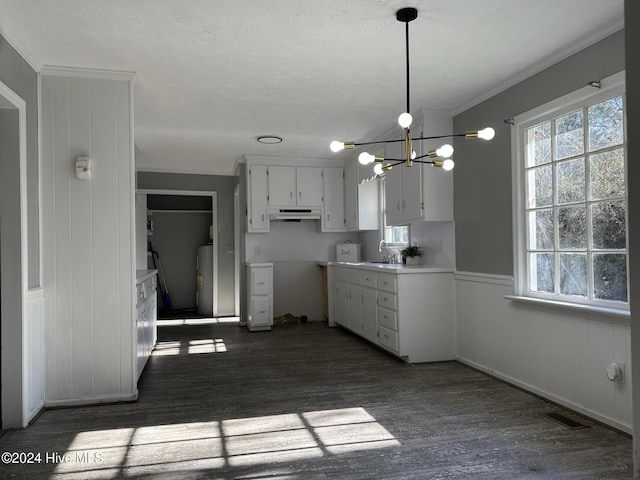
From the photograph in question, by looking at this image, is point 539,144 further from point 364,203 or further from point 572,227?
point 364,203

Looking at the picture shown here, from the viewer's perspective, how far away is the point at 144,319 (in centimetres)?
427

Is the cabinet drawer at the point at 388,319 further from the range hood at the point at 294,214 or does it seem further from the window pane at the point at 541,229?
the range hood at the point at 294,214

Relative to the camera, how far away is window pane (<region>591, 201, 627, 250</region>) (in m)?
2.82

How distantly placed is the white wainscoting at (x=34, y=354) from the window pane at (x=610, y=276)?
3652 mm

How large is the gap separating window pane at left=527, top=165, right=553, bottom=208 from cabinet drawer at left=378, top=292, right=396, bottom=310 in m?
1.55

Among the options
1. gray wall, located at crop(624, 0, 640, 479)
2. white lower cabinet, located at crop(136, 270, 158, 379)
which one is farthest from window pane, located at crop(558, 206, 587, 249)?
white lower cabinet, located at crop(136, 270, 158, 379)

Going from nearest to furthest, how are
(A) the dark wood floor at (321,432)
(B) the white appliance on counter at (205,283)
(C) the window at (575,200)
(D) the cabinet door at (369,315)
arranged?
(A) the dark wood floor at (321,432)
(C) the window at (575,200)
(D) the cabinet door at (369,315)
(B) the white appliance on counter at (205,283)

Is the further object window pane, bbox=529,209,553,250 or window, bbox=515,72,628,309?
window pane, bbox=529,209,553,250

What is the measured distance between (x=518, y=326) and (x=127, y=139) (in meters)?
3.30

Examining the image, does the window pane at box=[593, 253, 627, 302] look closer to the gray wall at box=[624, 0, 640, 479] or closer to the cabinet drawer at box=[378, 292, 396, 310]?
the cabinet drawer at box=[378, 292, 396, 310]

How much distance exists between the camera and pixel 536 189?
3.54 metres

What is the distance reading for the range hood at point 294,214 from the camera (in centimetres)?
659

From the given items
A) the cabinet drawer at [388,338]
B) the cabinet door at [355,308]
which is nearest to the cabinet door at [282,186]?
the cabinet door at [355,308]

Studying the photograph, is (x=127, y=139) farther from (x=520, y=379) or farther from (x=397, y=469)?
(x=520, y=379)
